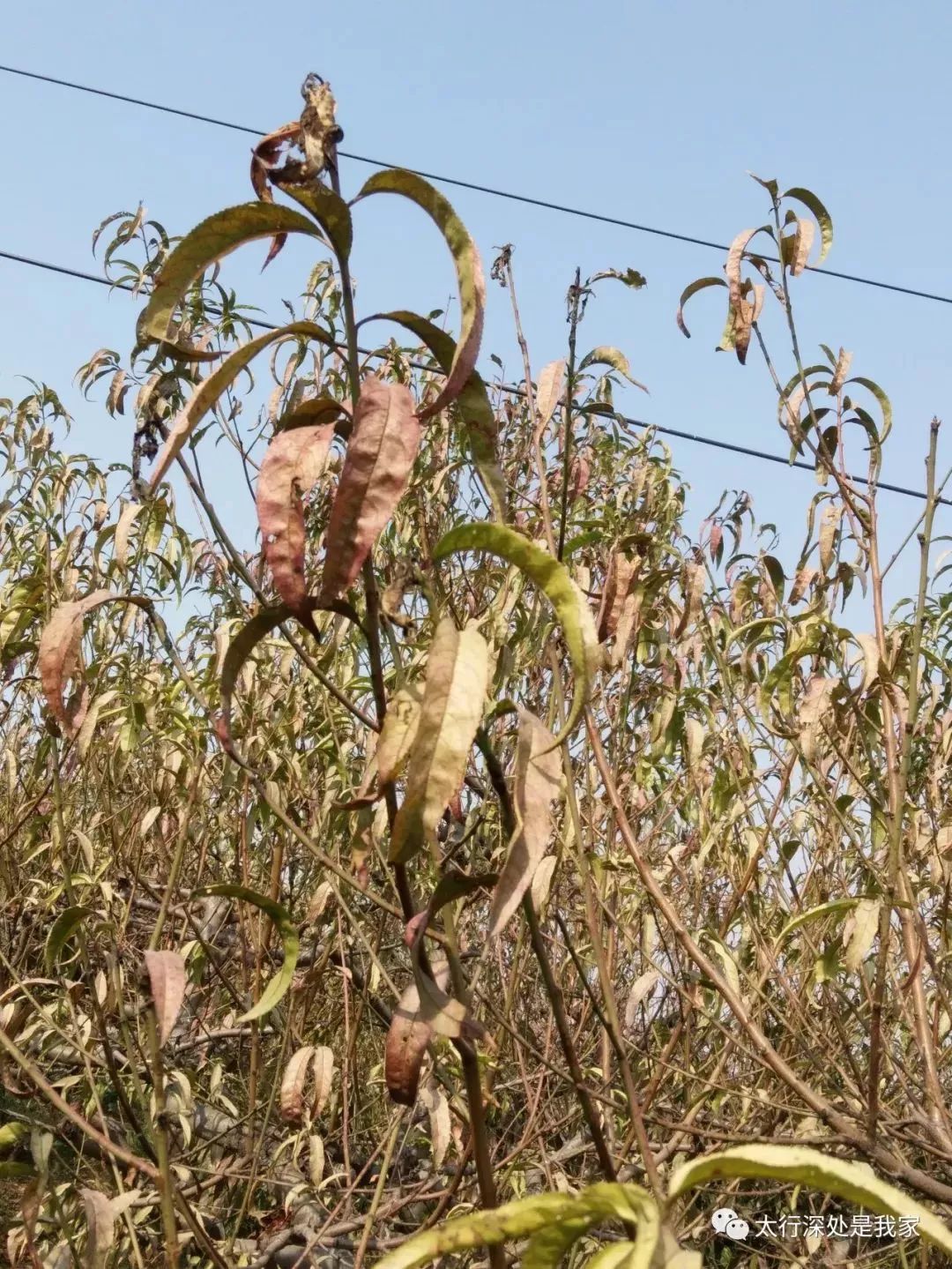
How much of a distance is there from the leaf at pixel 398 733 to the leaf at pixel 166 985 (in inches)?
8.7

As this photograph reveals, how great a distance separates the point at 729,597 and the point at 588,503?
1.77ft

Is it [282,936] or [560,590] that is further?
[282,936]

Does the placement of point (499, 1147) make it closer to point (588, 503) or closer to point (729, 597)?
point (729, 597)

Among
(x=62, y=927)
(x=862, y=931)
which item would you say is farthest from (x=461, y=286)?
(x=862, y=931)

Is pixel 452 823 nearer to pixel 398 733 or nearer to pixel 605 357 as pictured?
pixel 605 357

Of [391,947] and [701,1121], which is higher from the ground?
[391,947]

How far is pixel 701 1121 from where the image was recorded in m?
2.49

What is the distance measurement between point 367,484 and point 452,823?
1259 millimetres

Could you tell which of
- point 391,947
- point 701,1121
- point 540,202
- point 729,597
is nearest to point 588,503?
point 729,597

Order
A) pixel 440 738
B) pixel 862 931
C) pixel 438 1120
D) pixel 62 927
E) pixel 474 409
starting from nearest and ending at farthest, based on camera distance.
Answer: pixel 440 738
pixel 474 409
pixel 62 927
pixel 862 931
pixel 438 1120

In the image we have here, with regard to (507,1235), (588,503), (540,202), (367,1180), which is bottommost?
(367,1180)

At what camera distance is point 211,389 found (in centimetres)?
66

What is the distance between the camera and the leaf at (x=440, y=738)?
0.56 m

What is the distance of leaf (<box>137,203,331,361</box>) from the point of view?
2.08 feet
